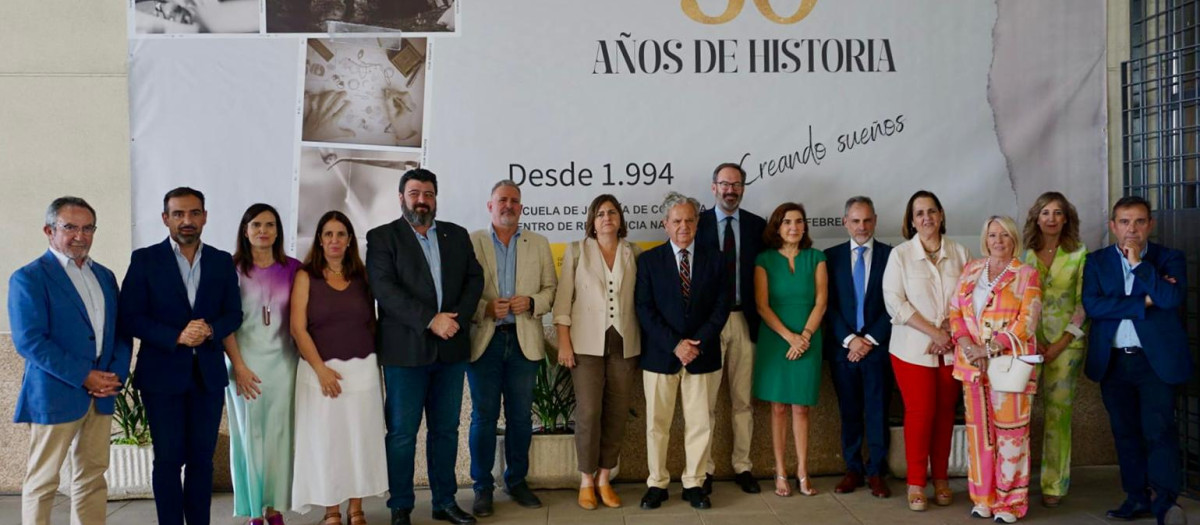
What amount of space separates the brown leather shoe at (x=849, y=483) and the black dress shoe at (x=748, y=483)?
1.31 feet

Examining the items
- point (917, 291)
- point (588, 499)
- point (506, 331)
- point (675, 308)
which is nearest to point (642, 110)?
point (675, 308)

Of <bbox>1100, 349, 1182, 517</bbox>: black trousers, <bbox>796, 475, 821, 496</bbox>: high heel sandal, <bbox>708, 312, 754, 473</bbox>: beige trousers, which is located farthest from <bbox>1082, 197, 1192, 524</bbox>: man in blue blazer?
<bbox>708, 312, 754, 473</bbox>: beige trousers

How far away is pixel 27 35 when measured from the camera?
15.2ft

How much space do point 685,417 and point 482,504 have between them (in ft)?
3.40

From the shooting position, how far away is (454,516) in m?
4.00

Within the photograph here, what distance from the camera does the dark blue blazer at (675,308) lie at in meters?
4.07

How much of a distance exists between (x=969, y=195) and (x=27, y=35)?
202 inches

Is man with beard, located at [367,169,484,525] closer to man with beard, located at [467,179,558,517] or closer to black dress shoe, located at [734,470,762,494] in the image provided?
man with beard, located at [467,179,558,517]

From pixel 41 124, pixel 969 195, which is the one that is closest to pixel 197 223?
pixel 41 124

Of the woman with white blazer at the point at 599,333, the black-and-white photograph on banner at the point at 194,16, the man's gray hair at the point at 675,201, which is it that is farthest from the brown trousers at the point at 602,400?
the black-and-white photograph on banner at the point at 194,16

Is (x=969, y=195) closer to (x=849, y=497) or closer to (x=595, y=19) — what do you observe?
(x=849, y=497)

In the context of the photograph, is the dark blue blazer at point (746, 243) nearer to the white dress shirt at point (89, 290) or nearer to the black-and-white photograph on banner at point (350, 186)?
the black-and-white photograph on banner at point (350, 186)

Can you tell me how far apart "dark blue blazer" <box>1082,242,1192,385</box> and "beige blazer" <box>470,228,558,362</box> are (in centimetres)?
247

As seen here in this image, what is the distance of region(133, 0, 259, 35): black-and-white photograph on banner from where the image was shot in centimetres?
465
